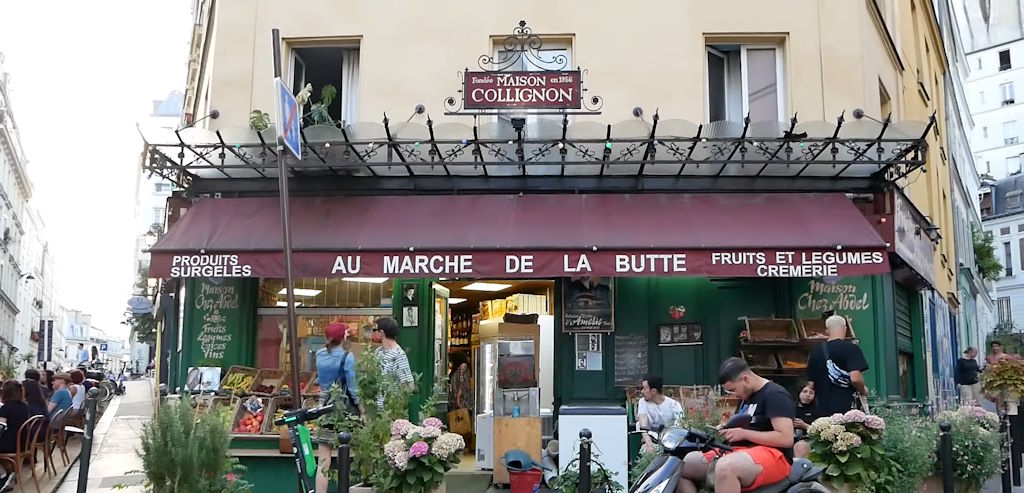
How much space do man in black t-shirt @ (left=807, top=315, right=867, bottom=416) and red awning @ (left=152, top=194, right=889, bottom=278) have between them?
5.21 ft

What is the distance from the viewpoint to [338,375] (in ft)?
28.4

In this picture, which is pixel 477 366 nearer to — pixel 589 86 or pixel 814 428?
pixel 589 86

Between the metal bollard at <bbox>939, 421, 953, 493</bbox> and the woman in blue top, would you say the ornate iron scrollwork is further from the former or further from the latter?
the metal bollard at <bbox>939, 421, 953, 493</bbox>

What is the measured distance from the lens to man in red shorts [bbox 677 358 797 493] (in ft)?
19.4

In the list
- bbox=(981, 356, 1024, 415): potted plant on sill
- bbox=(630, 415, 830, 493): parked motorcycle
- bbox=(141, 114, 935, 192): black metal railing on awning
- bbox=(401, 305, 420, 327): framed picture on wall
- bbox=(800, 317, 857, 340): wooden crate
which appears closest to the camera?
bbox=(630, 415, 830, 493): parked motorcycle

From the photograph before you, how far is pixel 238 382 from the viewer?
1120 centimetres

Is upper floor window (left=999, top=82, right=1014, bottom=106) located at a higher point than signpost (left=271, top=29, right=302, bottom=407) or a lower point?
higher

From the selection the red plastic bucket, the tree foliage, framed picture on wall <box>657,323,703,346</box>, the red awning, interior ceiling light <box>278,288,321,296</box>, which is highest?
the tree foliage

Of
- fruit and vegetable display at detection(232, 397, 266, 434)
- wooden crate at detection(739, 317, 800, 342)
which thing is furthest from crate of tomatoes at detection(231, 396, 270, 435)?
wooden crate at detection(739, 317, 800, 342)

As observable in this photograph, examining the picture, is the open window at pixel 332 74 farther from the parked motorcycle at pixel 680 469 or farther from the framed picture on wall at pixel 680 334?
the parked motorcycle at pixel 680 469

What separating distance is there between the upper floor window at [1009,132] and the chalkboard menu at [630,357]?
244 ft

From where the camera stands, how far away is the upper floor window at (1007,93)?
73.6 metres

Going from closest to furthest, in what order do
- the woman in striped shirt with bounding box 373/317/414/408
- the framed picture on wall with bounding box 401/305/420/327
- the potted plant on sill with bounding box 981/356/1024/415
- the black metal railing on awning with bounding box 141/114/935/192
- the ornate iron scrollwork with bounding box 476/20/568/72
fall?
the woman in striped shirt with bounding box 373/317/414/408
the black metal railing on awning with bounding box 141/114/935/192
the framed picture on wall with bounding box 401/305/420/327
the ornate iron scrollwork with bounding box 476/20/568/72
the potted plant on sill with bounding box 981/356/1024/415

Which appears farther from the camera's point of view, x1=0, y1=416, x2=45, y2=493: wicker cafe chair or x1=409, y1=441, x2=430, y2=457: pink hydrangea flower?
x1=0, y1=416, x2=45, y2=493: wicker cafe chair
